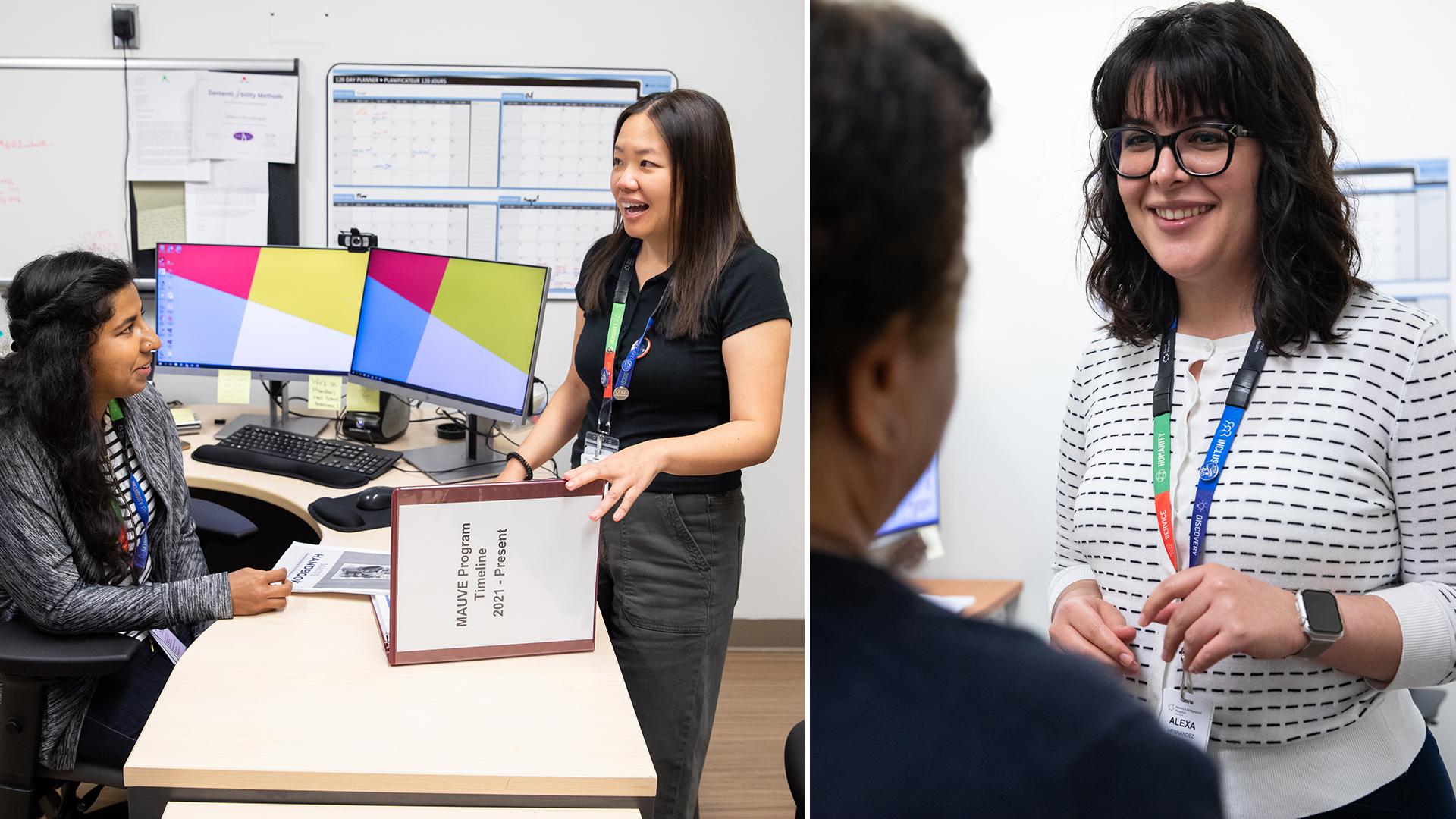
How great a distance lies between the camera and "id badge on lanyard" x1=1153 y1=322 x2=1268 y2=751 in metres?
0.51

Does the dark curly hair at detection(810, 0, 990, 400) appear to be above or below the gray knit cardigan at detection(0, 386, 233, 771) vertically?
above

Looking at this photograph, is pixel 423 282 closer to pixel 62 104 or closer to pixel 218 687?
pixel 218 687

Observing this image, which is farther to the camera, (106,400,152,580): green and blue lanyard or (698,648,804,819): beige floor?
(698,648,804,819): beige floor

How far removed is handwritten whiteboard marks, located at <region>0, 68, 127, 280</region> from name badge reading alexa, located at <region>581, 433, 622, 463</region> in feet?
6.62

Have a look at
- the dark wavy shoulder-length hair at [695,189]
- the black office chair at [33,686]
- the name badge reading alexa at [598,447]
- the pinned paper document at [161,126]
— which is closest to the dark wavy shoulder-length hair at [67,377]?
the black office chair at [33,686]

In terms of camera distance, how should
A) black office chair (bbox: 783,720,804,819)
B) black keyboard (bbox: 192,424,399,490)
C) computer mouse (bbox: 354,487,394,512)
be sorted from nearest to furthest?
1. black office chair (bbox: 783,720,804,819)
2. computer mouse (bbox: 354,487,394,512)
3. black keyboard (bbox: 192,424,399,490)

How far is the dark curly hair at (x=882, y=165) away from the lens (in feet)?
1.88

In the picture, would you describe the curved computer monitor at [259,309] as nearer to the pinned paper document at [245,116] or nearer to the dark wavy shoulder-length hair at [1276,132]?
the pinned paper document at [245,116]

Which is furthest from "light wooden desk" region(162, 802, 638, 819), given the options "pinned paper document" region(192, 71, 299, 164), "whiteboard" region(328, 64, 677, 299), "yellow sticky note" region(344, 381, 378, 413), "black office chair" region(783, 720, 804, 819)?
"pinned paper document" region(192, 71, 299, 164)

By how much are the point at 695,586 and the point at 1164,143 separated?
3.62 feet

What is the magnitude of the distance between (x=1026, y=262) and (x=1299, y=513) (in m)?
0.18

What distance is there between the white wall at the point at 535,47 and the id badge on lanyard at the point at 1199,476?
7.65 feet

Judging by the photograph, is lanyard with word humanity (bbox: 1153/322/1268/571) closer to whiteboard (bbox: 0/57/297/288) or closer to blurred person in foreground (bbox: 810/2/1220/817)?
blurred person in foreground (bbox: 810/2/1220/817)

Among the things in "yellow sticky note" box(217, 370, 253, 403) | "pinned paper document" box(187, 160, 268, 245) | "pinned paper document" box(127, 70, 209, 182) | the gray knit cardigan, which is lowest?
the gray knit cardigan
